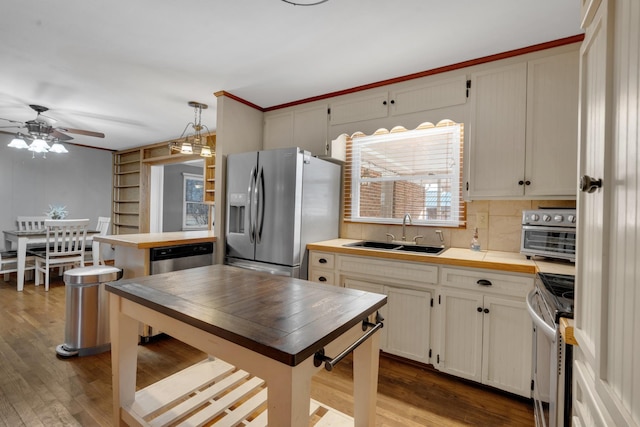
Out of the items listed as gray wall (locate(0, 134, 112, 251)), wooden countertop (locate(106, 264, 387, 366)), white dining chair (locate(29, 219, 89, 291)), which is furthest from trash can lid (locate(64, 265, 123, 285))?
gray wall (locate(0, 134, 112, 251))

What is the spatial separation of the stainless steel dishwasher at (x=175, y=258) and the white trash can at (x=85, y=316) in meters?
0.31

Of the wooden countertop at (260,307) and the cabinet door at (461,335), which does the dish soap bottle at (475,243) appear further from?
the wooden countertop at (260,307)

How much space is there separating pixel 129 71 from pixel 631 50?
10.9ft

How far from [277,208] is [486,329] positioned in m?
1.82

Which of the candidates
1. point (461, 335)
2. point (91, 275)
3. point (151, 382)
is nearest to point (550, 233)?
point (461, 335)

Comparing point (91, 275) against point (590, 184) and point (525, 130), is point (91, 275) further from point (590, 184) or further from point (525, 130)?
point (525, 130)

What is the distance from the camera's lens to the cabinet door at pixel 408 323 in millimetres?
2242

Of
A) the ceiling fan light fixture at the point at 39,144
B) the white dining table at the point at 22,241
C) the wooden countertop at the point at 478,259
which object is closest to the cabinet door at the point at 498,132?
the wooden countertop at the point at 478,259

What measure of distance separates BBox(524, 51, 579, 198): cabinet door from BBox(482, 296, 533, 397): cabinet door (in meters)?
0.86

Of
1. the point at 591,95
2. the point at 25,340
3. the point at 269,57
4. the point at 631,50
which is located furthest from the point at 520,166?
the point at 25,340

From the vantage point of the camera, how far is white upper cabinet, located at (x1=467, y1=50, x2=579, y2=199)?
2066mm

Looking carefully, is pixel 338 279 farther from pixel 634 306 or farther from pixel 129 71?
pixel 129 71

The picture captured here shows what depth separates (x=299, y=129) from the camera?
332 centimetres

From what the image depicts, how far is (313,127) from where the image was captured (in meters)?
3.23
